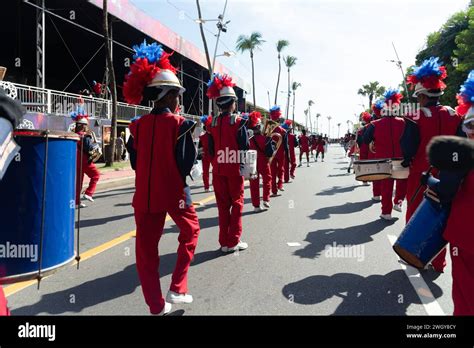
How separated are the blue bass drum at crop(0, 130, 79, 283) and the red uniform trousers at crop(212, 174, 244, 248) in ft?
9.13

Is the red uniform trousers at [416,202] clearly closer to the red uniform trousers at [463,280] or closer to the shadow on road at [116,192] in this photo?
the red uniform trousers at [463,280]

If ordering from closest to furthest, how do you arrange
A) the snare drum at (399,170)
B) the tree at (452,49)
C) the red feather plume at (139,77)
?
1. the red feather plume at (139,77)
2. the snare drum at (399,170)
3. the tree at (452,49)

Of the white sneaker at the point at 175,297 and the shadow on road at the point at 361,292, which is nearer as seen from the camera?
the white sneaker at the point at 175,297

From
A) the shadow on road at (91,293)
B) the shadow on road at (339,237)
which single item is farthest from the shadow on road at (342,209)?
the shadow on road at (91,293)

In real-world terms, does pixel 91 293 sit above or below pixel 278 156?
below

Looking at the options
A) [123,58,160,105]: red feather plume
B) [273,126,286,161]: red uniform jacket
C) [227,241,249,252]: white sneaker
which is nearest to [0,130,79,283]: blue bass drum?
[123,58,160,105]: red feather plume

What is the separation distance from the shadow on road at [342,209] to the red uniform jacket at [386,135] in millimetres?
1563

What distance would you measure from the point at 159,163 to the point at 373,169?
12.3 feet

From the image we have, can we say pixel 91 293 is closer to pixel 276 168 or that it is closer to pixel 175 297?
pixel 175 297

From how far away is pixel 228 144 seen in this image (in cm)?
525

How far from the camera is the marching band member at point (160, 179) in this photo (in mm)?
3152

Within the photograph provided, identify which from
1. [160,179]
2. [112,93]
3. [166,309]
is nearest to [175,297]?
[166,309]

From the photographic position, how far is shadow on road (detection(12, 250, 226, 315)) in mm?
3375

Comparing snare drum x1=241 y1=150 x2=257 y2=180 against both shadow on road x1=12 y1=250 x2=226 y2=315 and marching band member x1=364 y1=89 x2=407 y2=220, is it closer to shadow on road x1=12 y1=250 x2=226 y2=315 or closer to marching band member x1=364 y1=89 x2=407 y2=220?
shadow on road x1=12 y1=250 x2=226 y2=315
